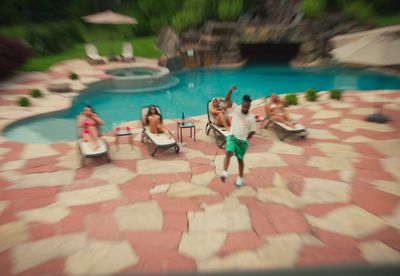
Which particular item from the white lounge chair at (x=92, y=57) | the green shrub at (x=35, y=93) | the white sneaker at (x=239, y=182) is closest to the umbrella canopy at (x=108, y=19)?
the white lounge chair at (x=92, y=57)

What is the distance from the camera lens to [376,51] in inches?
351

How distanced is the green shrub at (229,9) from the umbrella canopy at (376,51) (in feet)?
46.0

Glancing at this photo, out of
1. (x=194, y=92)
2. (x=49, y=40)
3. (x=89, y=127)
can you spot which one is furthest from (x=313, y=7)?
(x=89, y=127)

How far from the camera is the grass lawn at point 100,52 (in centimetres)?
1814

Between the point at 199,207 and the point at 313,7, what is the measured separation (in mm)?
19654

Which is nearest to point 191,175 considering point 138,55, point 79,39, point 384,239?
point 384,239

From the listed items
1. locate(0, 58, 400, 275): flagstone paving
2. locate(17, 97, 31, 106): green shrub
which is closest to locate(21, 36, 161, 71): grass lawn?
locate(17, 97, 31, 106): green shrub

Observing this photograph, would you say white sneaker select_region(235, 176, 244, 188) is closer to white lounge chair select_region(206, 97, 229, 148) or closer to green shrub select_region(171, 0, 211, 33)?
white lounge chair select_region(206, 97, 229, 148)

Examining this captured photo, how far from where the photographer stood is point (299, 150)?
26.4 ft

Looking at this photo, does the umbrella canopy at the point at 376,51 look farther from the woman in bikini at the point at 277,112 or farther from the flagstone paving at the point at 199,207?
the woman in bikini at the point at 277,112

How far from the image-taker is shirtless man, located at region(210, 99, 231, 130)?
8727 mm

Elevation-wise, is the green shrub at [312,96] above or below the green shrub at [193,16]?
below

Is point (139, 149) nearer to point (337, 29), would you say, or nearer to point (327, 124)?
point (327, 124)

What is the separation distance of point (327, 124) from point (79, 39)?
22687 millimetres
